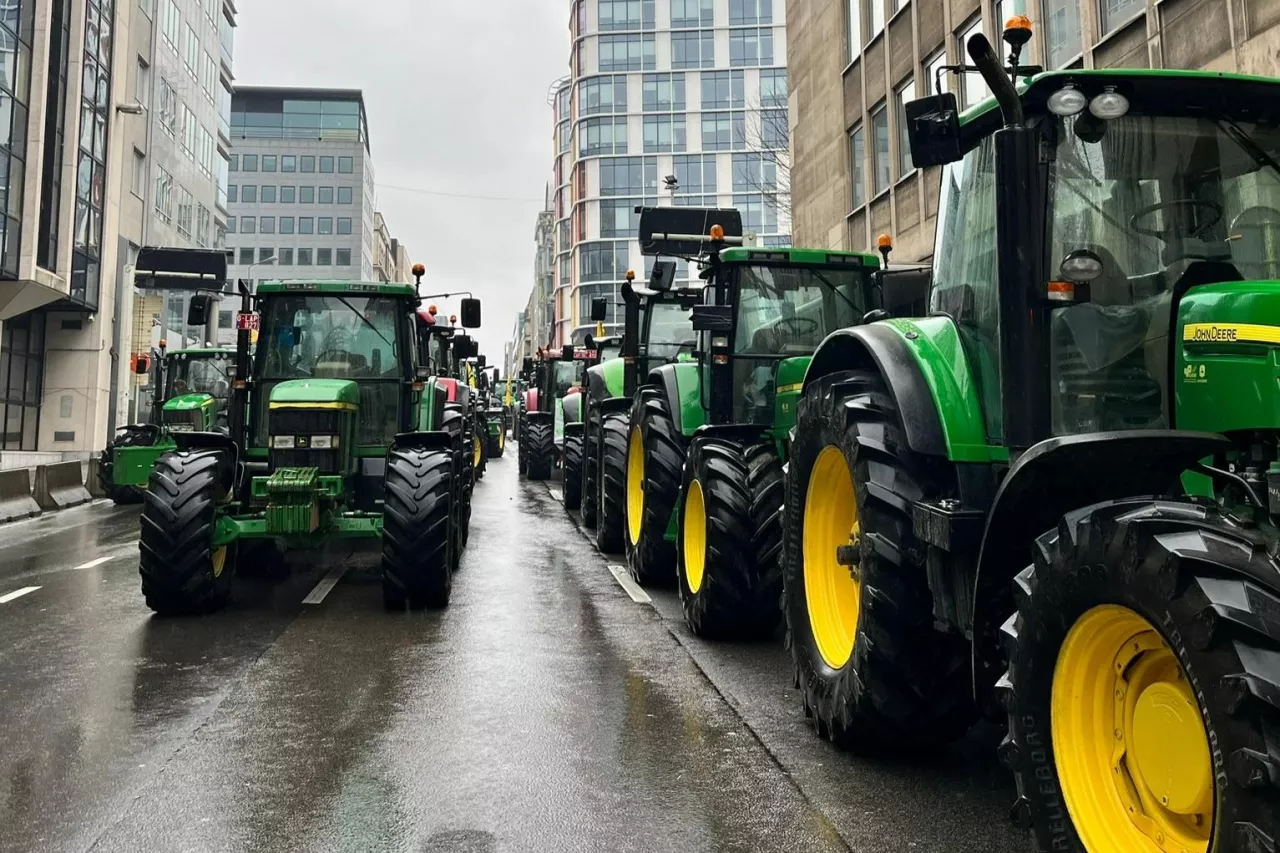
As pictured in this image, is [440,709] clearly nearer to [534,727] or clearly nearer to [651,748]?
[534,727]

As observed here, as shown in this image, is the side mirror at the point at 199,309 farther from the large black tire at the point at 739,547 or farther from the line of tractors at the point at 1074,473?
the line of tractors at the point at 1074,473

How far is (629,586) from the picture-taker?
28.0 ft

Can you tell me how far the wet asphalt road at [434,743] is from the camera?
3.45m

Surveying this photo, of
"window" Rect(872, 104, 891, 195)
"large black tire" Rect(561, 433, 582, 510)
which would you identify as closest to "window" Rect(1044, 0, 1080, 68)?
"window" Rect(872, 104, 891, 195)

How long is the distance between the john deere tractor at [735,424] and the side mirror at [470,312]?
190 cm

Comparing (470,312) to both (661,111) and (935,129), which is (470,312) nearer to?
(935,129)

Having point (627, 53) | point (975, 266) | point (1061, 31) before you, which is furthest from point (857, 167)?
point (627, 53)

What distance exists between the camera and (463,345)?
11.5 m

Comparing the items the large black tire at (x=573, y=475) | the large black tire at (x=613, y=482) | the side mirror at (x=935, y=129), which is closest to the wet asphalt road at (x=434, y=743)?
the side mirror at (x=935, y=129)

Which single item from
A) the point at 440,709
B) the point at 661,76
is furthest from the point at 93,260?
the point at 661,76

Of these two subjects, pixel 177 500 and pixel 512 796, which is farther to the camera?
pixel 177 500

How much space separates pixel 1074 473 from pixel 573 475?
12854 millimetres

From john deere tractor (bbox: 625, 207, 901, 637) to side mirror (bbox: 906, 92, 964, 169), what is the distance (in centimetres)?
299

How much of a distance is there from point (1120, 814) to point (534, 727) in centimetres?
273
